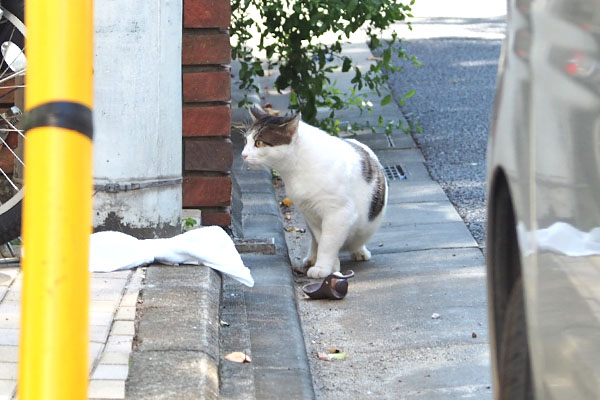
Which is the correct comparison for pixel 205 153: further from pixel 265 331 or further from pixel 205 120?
pixel 265 331

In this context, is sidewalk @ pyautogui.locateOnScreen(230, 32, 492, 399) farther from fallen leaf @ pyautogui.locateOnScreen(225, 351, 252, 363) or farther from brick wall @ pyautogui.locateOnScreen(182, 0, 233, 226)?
brick wall @ pyautogui.locateOnScreen(182, 0, 233, 226)

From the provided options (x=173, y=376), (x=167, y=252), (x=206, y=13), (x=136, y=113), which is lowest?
(x=167, y=252)

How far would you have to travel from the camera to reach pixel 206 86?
5207 millimetres

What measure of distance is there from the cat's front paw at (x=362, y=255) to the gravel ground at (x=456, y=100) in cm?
65

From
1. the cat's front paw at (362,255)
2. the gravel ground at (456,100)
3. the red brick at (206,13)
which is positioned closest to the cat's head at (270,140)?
the red brick at (206,13)

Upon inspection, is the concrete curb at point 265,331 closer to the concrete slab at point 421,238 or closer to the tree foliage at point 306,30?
the concrete slab at point 421,238

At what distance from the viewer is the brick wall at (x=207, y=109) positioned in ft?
16.9

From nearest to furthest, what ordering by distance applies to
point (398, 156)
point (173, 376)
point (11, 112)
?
point (173, 376), point (11, 112), point (398, 156)

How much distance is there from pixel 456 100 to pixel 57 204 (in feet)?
28.1

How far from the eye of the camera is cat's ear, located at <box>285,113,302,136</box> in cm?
532

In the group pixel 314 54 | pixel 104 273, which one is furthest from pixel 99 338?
pixel 314 54

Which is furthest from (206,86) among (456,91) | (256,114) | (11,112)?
(456,91)

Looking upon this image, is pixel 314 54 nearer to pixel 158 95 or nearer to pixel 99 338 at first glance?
pixel 158 95

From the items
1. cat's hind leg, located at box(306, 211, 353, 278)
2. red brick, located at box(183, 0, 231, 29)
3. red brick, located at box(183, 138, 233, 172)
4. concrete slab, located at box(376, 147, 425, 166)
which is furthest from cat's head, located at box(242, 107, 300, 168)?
concrete slab, located at box(376, 147, 425, 166)
